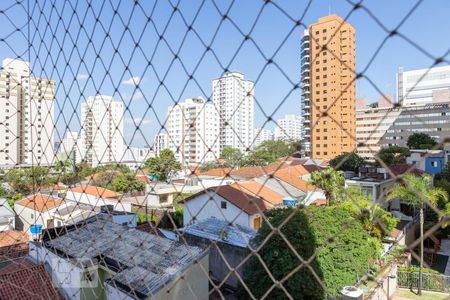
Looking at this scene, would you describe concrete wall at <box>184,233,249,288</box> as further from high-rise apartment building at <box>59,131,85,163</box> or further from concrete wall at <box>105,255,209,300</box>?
high-rise apartment building at <box>59,131,85,163</box>

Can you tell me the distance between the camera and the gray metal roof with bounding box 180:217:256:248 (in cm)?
384

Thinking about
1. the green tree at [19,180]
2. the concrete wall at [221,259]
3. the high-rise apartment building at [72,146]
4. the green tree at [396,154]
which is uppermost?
the high-rise apartment building at [72,146]

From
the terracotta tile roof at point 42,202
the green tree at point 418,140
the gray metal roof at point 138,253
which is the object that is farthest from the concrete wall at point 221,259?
the green tree at point 418,140

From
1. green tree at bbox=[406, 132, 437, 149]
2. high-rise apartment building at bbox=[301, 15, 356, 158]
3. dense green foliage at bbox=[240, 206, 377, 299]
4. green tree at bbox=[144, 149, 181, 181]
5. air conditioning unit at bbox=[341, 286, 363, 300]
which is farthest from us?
green tree at bbox=[406, 132, 437, 149]

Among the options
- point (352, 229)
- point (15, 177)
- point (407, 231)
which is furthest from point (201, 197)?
point (15, 177)

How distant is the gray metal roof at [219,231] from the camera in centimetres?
384

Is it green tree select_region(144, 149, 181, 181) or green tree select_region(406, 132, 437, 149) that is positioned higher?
green tree select_region(406, 132, 437, 149)

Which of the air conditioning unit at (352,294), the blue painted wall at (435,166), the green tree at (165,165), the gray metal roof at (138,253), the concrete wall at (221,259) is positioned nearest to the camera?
the gray metal roof at (138,253)

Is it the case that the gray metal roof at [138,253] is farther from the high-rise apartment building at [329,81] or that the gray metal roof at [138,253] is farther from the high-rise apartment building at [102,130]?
the high-rise apartment building at [329,81]

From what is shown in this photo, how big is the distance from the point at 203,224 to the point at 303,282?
1986mm

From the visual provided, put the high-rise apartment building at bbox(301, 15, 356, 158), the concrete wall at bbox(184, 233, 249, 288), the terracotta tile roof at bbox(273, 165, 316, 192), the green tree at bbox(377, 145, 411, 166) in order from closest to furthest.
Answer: the high-rise apartment building at bbox(301, 15, 356, 158) < the concrete wall at bbox(184, 233, 249, 288) < the terracotta tile roof at bbox(273, 165, 316, 192) < the green tree at bbox(377, 145, 411, 166)

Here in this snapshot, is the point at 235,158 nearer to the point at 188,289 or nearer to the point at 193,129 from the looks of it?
the point at 193,129

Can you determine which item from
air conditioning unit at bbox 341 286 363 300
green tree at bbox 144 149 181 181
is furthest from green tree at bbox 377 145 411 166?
air conditioning unit at bbox 341 286 363 300

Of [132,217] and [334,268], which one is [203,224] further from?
[334,268]
